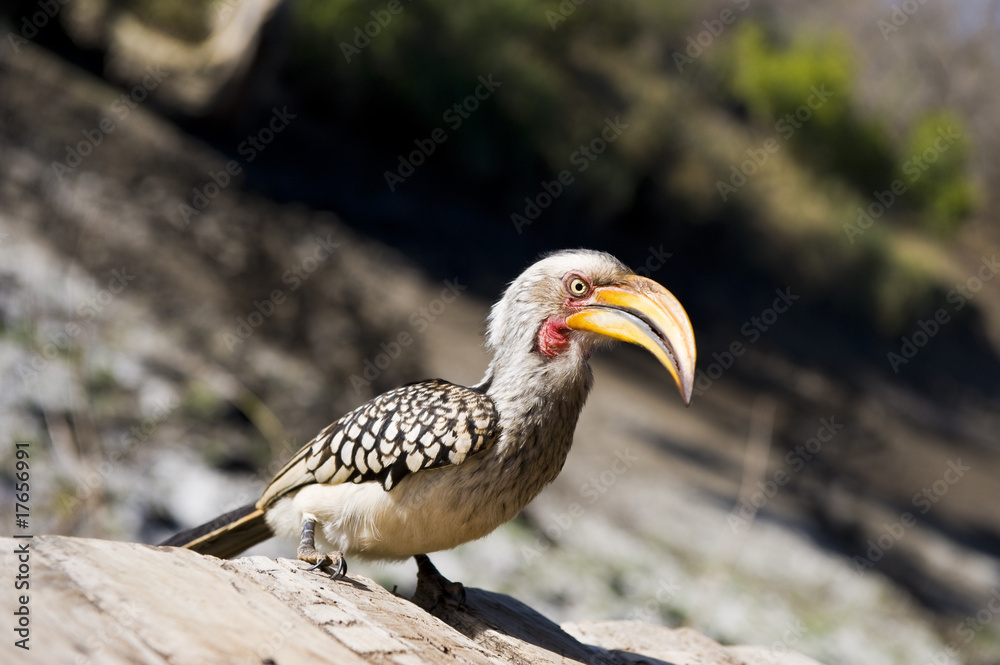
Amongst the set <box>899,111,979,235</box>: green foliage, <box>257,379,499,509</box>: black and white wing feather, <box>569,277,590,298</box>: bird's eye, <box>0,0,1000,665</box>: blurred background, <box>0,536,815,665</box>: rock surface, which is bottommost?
<box>0,536,815,665</box>: rock surface

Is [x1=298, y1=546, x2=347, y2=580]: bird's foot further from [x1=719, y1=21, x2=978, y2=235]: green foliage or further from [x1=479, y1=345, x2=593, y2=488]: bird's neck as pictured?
[x1=719, y1=21, x2=978, y2=235]: green foliage

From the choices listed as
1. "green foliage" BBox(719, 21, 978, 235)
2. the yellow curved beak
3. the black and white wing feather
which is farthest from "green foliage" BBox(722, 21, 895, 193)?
the black and white wing feather

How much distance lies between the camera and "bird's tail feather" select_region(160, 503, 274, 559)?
3625mm

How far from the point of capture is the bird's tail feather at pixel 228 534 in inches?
143

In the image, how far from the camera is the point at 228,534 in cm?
372

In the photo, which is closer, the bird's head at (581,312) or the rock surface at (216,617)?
the rock surface at (216,617)

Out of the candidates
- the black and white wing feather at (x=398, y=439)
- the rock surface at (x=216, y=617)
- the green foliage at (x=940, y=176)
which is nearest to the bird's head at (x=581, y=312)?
the black and white wing feather at (x=398, y=439)

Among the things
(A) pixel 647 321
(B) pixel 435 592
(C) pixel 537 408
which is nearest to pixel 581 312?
(A) pixel 647 321

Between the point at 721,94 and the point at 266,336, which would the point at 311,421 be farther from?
the point at 721,94

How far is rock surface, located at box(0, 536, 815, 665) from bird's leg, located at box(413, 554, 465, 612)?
0.44 feet

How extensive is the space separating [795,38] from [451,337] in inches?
865

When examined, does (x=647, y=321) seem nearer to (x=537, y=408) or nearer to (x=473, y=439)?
(x=537, y=408)

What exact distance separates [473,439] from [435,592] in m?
0.85

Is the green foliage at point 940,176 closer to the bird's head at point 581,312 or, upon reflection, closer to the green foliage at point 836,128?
the green foliage at point 836,128
